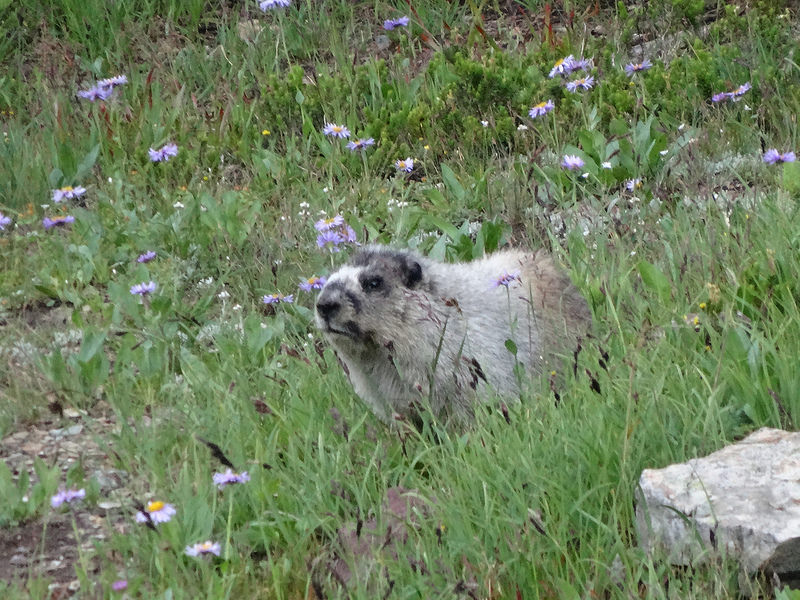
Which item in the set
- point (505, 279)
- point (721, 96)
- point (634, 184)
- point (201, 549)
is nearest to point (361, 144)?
point (634, 184)

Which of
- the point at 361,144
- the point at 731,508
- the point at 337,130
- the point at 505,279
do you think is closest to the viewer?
the point at 731,508

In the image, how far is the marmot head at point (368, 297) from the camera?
470 cm

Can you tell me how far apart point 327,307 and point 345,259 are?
1.43m

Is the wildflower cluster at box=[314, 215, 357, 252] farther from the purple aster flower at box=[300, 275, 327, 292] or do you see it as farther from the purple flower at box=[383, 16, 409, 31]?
the purple flower at box=[383, 16, 409, 31]

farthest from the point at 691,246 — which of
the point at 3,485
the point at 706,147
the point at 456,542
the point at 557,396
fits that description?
the point at 3,485

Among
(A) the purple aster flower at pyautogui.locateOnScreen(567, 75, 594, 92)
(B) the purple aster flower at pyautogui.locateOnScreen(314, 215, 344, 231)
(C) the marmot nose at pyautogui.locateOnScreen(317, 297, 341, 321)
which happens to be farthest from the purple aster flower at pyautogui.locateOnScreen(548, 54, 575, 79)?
(C) the marmot nose at pyautogui.locateOnScreen(317, 297, 341, 321)

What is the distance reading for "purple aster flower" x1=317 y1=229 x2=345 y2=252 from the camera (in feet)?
19.1

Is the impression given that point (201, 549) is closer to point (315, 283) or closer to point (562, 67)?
point (315, 283)

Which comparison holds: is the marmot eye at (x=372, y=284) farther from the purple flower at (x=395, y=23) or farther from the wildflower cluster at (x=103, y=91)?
the purple flower at (x=395, y=23)

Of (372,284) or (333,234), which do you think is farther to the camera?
(333,234)

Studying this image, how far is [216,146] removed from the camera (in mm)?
7672

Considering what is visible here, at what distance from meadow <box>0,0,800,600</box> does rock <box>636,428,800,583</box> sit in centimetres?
8

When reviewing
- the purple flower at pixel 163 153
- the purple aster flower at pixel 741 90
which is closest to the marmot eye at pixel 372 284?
the purple flower at pixel 163 153

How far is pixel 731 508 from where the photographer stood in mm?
3117
